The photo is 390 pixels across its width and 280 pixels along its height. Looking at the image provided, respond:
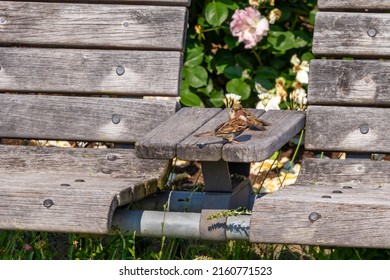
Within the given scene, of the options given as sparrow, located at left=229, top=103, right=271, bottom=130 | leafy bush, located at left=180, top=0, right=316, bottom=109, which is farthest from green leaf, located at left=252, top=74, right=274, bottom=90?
sparrow, located at left=229, top=103, right=271, bottom=130

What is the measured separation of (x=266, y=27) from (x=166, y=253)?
1.37 metres

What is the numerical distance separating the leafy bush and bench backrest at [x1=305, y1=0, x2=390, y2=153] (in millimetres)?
1023

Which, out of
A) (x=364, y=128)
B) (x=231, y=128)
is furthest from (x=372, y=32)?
(x=231, y=128)

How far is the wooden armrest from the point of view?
2951mm

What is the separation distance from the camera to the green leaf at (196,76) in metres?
4.79

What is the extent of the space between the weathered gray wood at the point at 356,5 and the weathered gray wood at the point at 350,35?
3 centimetres

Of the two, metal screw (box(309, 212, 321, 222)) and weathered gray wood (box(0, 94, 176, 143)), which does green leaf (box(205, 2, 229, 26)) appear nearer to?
weathered gray wood (box(0, 94, 176, 143))

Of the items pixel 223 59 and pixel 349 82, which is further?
pixel 223 59

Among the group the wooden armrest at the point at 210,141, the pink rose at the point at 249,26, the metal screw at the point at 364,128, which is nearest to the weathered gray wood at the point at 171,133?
the wooden armrest at the point at 210,141

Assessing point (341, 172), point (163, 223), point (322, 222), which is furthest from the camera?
point (341, 172)

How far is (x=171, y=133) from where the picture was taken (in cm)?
321

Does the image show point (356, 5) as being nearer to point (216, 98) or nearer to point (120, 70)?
point (120, 70)

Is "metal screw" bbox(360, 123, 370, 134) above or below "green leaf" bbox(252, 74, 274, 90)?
above

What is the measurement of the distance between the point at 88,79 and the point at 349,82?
0.83 metres
